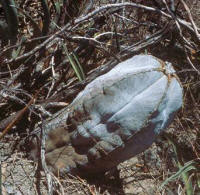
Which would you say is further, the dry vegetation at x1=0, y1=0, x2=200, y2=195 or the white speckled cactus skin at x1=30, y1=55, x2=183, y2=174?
the dry vegetation at x1=0, y1=0, x2=200, y2=195

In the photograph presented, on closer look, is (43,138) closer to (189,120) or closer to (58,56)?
(58,56)

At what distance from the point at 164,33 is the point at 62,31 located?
1.64 ft

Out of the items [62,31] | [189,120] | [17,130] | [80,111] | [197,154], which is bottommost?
[197,154]

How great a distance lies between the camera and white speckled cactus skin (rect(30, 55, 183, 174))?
124 centimetres

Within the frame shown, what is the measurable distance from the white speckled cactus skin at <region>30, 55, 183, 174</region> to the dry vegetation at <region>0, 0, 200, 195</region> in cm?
10

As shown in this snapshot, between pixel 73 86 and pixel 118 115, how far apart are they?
0.35 m

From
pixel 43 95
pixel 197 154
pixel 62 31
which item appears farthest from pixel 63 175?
pixel 197 154

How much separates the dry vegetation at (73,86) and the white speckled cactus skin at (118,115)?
10 centimetres

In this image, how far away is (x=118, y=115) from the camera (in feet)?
4.14

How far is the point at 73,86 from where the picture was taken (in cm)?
155

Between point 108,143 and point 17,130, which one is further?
point 17,130

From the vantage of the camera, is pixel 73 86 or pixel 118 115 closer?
pixel 118 115

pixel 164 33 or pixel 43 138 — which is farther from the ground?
pixel 164 33

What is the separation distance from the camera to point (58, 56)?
5.68 feet
